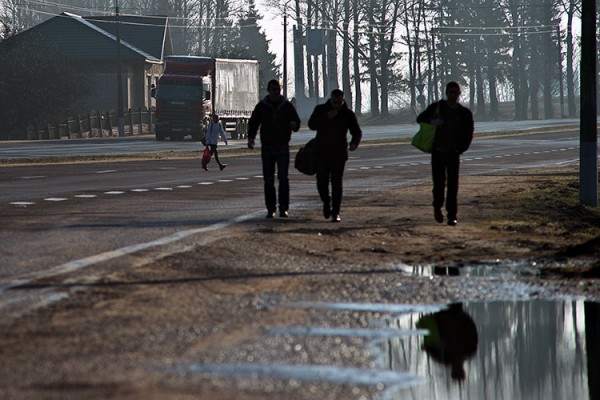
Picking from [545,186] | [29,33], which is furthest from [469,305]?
[29,33]

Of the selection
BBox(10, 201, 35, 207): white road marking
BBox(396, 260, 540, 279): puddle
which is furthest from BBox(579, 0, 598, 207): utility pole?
BBox(10, 201, 35, 207): white road marking

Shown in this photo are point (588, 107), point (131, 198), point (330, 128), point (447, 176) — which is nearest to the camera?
point (330, 128)

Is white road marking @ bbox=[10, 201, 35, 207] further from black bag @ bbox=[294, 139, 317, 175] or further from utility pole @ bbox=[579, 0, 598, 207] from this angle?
utility pole @ bbox=[579, 0, 598, 207]

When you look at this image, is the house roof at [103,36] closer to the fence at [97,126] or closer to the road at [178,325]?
the fence at [97,126]

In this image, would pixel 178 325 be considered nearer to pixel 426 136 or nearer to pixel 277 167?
pixel 426 136

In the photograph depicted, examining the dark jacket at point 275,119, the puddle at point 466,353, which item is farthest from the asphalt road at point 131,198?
the puddle at point 466,353

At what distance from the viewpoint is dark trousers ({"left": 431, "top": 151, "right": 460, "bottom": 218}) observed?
55.2 ft

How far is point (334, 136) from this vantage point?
17.2 metres

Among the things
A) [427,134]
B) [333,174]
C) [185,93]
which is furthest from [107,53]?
[427,134]

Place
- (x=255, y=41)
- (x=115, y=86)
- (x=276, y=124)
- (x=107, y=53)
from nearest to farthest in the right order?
1. (x=276, y=124)
2. (x=107, y=53)
3. (x=115, y=86)
4. (x=255, y=41)

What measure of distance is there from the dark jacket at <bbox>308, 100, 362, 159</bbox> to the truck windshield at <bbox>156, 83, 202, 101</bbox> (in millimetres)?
44983

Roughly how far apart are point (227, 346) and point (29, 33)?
81.6 m

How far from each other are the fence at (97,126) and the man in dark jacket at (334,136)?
55118 mm

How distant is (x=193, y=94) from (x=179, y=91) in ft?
2.17
